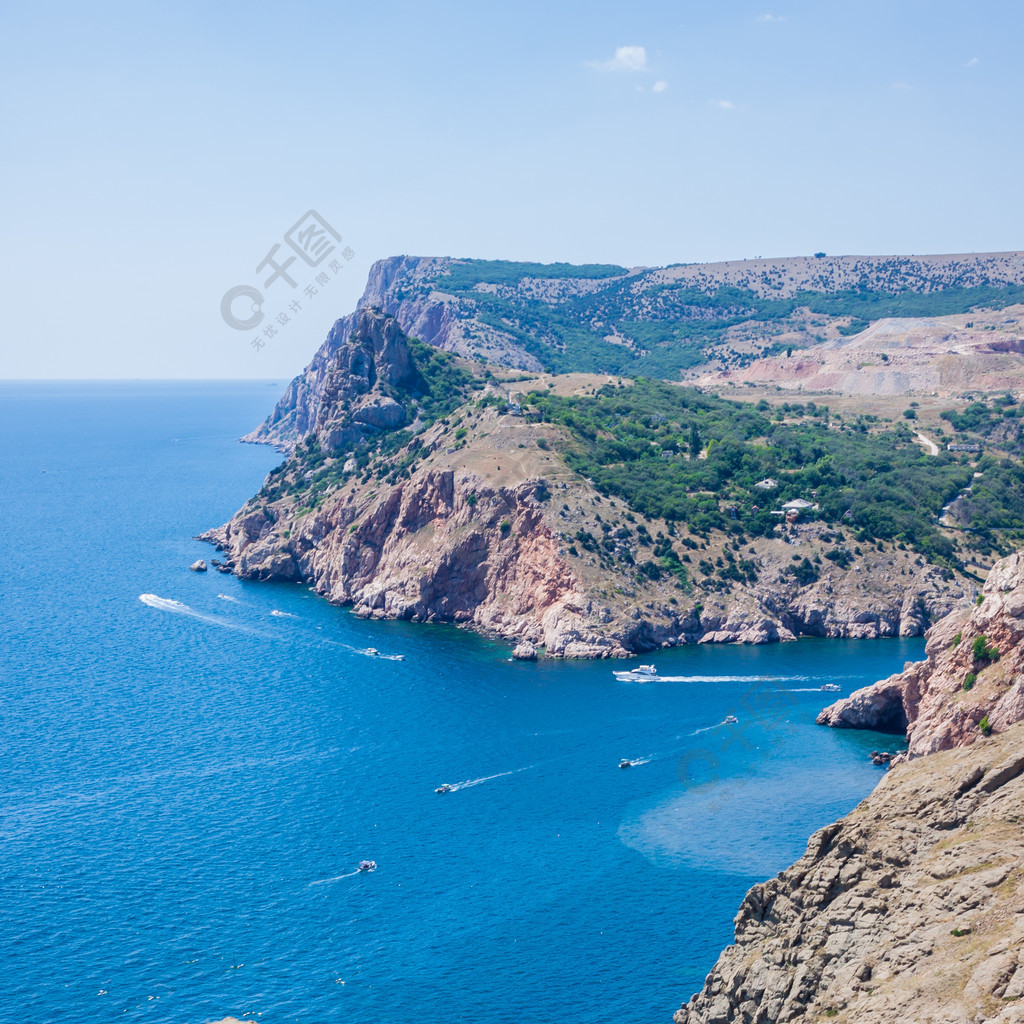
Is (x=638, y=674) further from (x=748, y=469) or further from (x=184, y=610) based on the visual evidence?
(x=184, y=610)

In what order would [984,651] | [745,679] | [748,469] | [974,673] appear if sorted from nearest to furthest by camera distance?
[984,651]
[974,673]
[745,679]
[748,469]

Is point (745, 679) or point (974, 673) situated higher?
point (974, 673)

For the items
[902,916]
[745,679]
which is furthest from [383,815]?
[902,916]

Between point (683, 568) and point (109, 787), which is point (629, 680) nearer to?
point (683, 568)

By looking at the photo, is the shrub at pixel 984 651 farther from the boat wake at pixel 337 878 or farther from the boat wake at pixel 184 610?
the boat wake at pixel 184 610

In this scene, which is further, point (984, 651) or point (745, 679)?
point (745, 679)

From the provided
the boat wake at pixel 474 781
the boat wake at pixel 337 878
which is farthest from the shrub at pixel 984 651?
the boat wake at pixel 337 878

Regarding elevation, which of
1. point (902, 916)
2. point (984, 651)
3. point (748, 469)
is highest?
point (748, 469)
